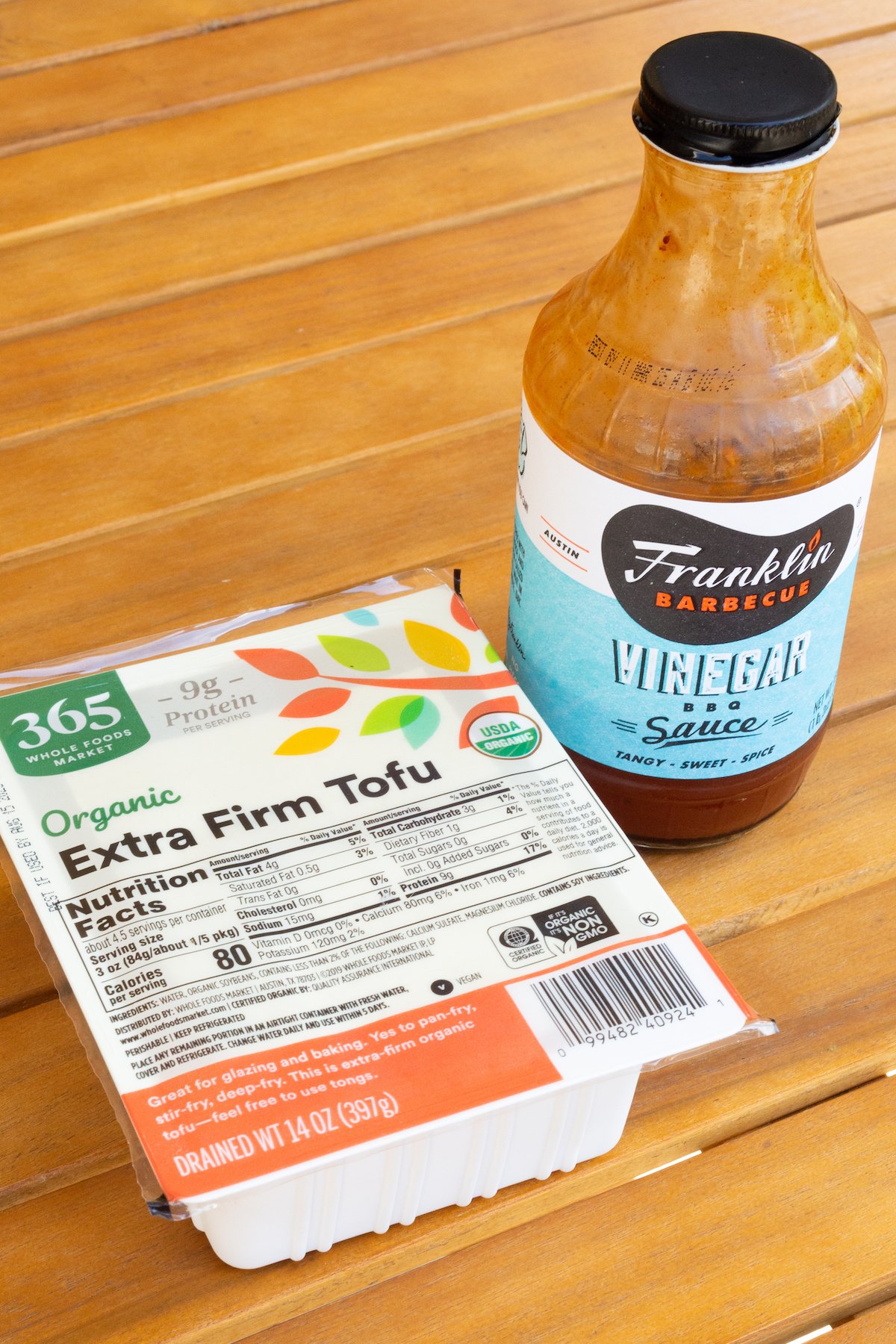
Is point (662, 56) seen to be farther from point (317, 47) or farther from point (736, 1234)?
point (317, 47)

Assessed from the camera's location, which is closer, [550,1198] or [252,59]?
[550,1198]

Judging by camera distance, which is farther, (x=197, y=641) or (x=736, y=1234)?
(x=197, y=641)

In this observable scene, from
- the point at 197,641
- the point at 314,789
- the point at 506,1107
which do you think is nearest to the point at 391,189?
the point at 197,641

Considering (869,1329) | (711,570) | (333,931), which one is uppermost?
(711,570)

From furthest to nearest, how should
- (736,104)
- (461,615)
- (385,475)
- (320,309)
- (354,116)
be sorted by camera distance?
(354,116), (320,309), (385,475), (461,615), (736,104)

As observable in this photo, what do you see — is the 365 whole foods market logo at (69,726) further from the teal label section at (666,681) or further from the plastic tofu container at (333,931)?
the teal label section at (666,681)

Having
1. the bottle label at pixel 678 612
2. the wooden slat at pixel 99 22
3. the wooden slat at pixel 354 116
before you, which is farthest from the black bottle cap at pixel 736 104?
the wooden slat at pixel 99 22

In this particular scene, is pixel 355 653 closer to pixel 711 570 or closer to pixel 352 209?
pixel 711 570

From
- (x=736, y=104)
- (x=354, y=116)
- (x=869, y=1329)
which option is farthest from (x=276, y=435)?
(x=869, y=1329)
